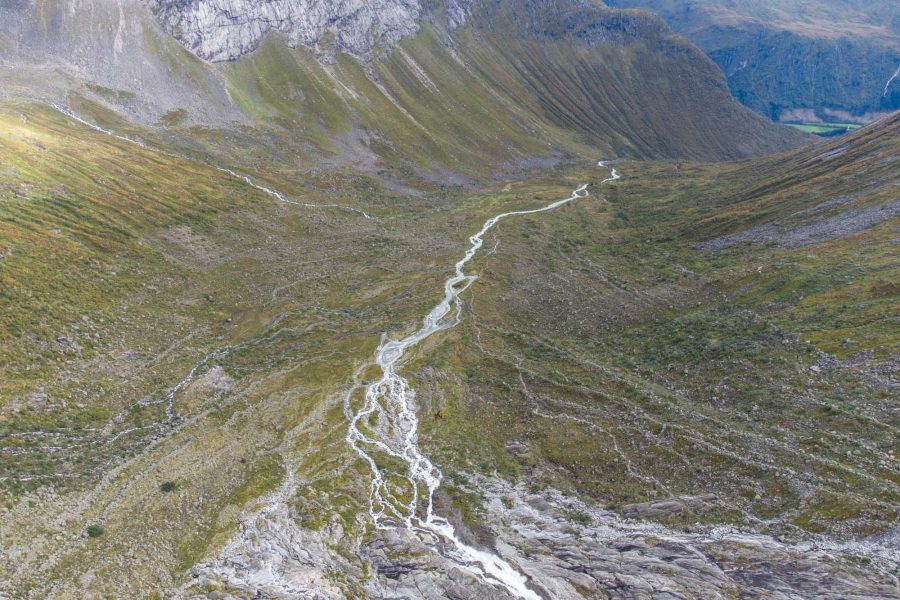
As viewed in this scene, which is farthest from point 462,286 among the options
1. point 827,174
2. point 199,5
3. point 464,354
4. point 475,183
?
point 199,5

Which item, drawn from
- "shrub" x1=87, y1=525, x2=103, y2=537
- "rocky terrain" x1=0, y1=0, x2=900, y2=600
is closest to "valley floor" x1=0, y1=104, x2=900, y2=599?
"shrub" x1=87, y1=525, x2=103, y2=537

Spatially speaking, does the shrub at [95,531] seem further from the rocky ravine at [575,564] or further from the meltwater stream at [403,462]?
the meltwater stream at [403,462]

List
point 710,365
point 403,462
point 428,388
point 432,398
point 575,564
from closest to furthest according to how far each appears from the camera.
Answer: point 575,564, point 403,462, point 710,365, point 432,398, point 428,388

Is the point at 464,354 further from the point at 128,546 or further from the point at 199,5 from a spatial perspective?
the point at 199,5

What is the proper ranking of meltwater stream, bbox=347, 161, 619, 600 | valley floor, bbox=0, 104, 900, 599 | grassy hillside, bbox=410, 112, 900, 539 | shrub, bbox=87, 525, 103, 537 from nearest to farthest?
valley floor, bbox=0, 104, 900, 599, shrub, bbox=87, 525, 103, 537, meltwater stream, bbox=347, 161, 619, 600, grassy hillside, bbox=410, 112, 900, 539

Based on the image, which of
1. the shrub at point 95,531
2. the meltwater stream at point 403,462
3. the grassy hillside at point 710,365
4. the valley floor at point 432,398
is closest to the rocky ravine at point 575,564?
the valley floor at point 432,398

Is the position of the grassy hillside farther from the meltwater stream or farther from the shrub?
the shrub

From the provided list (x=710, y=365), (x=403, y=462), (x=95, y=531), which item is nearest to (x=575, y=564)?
(x=403, y=462)

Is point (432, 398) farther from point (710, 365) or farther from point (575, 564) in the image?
point (710, 365)
